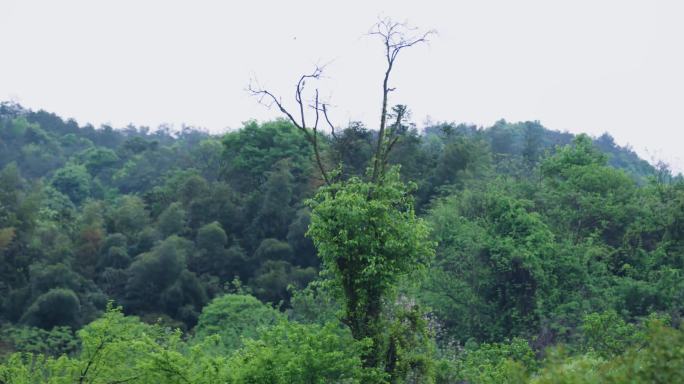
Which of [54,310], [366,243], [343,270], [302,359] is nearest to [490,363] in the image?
[343,270]

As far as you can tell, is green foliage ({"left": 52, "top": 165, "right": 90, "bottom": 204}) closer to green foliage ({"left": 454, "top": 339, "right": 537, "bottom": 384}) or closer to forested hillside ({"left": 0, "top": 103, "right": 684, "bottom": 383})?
forested hillside ({"left": 0, "top": 103, "right": 684, "bottom": 383})

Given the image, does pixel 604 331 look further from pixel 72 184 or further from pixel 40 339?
pixel 72 184

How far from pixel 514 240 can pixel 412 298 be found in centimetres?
351

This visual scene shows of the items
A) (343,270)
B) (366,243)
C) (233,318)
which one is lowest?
(233,318)

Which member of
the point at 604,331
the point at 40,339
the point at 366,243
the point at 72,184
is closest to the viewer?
the point at 366,243

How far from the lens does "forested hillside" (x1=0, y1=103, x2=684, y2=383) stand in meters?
11.9

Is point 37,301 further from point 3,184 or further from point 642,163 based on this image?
point 642,163

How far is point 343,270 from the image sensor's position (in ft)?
42.5

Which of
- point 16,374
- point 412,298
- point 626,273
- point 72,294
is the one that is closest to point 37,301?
point 72,294

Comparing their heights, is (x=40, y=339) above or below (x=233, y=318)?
below

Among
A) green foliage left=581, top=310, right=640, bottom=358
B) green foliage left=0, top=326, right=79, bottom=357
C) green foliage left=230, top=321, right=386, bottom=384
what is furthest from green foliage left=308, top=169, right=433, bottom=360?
green foliage left=0, top=326, right=79, bottom=357

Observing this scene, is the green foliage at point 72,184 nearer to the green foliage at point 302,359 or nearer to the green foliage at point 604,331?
the green foliage at point 604,331

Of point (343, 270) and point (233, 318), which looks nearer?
point (343, 270)

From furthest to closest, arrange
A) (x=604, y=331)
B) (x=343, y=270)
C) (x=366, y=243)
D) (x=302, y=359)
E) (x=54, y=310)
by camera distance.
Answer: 1. (x=54, y=310)
2. (x=604, y=331)
3. (x=343, y=270)
4. (x=366, y=243)
5. (x=302, y=359)
